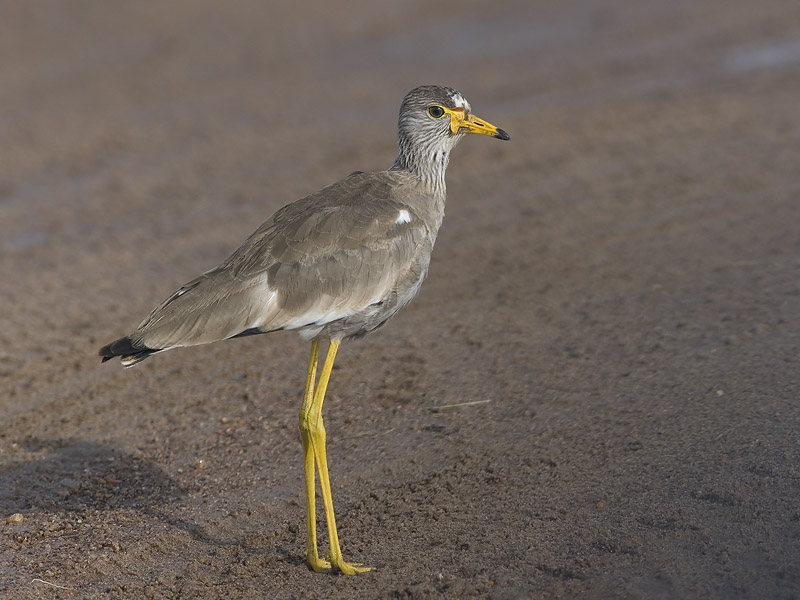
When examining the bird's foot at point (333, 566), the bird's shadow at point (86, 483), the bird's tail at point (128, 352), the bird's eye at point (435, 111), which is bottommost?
the bird's foot at point (333, 566)

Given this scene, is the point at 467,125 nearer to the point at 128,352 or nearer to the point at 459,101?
the point at 459,101

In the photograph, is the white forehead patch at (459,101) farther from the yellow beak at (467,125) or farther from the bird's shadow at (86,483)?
the bird's shadow at (86,483)

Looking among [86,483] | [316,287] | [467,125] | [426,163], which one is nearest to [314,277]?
[316,287]

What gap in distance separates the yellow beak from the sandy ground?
75.0 inches

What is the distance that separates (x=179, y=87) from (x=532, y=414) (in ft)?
32.6

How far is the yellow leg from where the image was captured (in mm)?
5961

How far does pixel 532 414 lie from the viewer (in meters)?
7.32

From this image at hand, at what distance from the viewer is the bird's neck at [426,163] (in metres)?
6.85

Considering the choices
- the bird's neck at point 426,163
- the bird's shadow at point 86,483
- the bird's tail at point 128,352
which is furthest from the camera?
the bird's neck at point 426,163

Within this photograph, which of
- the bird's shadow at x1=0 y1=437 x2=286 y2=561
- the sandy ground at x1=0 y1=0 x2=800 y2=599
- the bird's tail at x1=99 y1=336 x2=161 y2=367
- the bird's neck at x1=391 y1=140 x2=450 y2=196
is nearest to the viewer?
the bird's tail at x1=99 y1=336 x2=161 y2=367

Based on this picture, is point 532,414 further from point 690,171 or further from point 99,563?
point 690,171

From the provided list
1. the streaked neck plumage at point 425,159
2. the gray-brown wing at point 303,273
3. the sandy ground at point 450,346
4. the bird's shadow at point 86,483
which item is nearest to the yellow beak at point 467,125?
the streaked neck plumage at point 425,159

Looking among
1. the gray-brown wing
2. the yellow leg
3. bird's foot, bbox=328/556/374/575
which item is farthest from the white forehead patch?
bird's foot, bbox=328/556/374/575

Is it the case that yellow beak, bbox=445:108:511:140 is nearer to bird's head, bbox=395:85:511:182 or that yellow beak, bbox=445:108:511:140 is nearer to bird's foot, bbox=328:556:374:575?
bird's head, bbox=395:85:511:182
